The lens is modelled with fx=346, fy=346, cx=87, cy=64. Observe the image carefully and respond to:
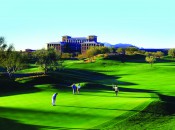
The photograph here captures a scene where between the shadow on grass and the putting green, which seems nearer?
the shadow on grass

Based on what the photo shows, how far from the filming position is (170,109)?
38.6 meters

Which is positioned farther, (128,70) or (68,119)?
(128,70)

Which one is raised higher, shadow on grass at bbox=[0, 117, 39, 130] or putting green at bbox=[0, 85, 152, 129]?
putting green at bbox=[0, 85, 152, 129]

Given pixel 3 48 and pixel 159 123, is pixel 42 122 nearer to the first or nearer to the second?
pixel 159 123

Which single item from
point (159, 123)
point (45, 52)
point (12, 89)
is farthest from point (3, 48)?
point (159, 123)

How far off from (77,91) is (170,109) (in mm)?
16540

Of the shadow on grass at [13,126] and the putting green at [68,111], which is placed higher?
the putting green at [68,111]

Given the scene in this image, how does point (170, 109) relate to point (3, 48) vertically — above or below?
below

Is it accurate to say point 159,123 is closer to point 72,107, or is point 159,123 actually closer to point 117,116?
point 117,116

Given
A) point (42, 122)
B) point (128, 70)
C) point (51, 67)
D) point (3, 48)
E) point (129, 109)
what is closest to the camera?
point (42, 122)

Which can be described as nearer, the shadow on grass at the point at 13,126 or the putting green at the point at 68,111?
the shadow on grass at the point at 13,126

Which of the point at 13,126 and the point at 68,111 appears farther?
the point at 68,111

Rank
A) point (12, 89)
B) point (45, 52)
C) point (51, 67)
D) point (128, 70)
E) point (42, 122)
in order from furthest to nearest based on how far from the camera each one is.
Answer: point (128, 70) < point (51, 67) < point (45, 52) < point (12, 89) < point (42, 122)

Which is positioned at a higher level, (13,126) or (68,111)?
(68,111)
